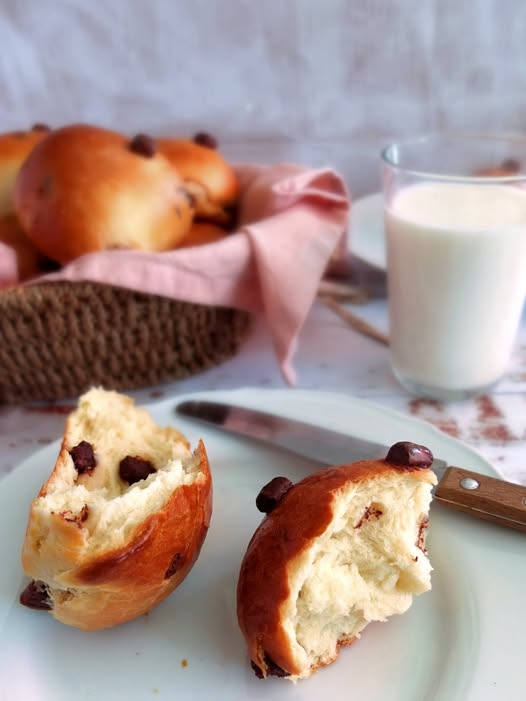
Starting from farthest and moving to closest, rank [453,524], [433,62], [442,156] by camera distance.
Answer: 1. [433,62]
2. [442,156]
3. [453,524]

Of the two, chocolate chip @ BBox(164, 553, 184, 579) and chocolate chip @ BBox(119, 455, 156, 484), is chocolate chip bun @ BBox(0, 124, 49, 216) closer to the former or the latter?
chocolate chip @ BBox(119, 455, 156, 484)

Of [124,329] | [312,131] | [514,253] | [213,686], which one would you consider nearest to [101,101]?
[312,131]

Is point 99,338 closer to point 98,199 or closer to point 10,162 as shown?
point 98,199

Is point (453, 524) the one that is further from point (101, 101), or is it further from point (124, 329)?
point (101, 101)

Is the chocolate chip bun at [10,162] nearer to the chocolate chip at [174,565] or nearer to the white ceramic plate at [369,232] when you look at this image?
the white ceramic plate at [369,232]

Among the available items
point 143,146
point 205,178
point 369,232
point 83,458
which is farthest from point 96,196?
point 369,232

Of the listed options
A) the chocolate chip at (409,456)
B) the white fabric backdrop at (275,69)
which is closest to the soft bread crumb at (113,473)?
the chocolate chip at (409,456)
